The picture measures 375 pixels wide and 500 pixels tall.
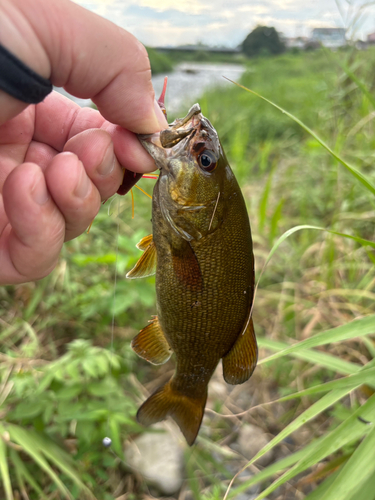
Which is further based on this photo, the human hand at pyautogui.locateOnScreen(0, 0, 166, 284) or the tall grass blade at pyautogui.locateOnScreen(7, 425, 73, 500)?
the tall grass blade at pyautogui.locateOnScreen(7, 425, 73, 500)

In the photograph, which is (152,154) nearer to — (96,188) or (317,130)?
(96,188)

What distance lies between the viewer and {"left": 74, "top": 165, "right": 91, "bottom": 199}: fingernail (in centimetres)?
116

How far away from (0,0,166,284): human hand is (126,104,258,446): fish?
12 centimetres

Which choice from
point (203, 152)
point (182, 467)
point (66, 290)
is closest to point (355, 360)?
point (182, 467)

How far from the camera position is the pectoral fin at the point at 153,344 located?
136 cm

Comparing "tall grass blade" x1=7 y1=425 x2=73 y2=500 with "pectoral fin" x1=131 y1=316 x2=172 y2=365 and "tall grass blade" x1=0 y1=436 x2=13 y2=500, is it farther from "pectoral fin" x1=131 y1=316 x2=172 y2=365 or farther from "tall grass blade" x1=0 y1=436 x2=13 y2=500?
"pectoral fin" x1=131 y1=316 x2=172 y2=365

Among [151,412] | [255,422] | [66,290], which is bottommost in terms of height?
[255,422]

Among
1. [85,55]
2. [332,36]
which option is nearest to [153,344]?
[85,55]

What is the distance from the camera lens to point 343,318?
8.50 feet

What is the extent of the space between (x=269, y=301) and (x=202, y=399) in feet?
6.00

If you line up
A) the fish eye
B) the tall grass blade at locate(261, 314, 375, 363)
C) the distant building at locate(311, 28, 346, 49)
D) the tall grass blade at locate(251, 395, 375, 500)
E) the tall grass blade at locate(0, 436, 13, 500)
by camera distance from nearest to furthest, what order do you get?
the tall grass blade at locate(251, 395, 375, 500)
the fish eye
the tall grass blade at locate(261, 314, 375, 363)
the tall grass blade at locate(0, 436, 13, 500)
the distant building at locate(311, 28, 346, 49)

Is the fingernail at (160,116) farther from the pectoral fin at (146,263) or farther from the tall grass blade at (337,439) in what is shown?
the tall grass blade at (337,439)

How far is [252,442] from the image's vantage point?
7.94 feet

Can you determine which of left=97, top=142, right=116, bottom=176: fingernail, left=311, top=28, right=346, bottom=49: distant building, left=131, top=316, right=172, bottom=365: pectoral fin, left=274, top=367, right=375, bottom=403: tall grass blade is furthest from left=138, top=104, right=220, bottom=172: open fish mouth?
left=311, top=28, right=346, bottom=49: distant building
